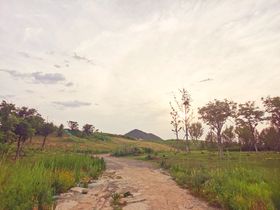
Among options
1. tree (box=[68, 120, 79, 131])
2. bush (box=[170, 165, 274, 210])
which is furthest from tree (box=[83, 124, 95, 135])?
bush (box=[170, 165, 274, 210])

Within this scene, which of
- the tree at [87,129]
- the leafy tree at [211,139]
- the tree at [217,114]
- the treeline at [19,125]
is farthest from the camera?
the tree at [87,129]

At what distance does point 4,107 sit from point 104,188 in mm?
33457

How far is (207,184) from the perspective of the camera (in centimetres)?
982

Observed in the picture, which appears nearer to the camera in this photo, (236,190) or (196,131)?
(236,190)

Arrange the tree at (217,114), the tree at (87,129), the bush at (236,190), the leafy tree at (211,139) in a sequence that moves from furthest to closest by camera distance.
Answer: the tree at (87,129) → the leafy tree at (211,139) → the tree at (217,114) → the bush at (236,190)

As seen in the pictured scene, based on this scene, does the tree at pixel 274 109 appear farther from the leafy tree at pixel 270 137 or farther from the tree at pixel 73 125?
the tree at pixel 73 125

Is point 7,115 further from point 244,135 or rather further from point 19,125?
point 244,135

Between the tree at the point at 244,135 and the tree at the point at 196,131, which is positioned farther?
the tree at the point at 196,131

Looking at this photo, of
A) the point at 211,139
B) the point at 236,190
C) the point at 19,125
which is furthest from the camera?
the point at 211,139

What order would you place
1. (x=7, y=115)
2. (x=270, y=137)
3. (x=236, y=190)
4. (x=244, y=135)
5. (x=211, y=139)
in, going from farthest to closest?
(x=211, y=139) < (x=244, y=135) < (x=270, y=137) < (x=7, y=115) < (x=236, y=190)

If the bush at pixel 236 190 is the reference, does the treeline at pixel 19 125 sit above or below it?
above

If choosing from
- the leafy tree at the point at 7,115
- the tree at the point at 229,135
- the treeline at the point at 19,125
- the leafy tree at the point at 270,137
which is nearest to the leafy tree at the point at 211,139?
the tree at the point at 229,135

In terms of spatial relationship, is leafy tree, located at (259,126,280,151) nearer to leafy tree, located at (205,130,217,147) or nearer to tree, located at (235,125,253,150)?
tree, located at (235,125,253,150)

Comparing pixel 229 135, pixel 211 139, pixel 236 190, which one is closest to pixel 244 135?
pixel 229 135
